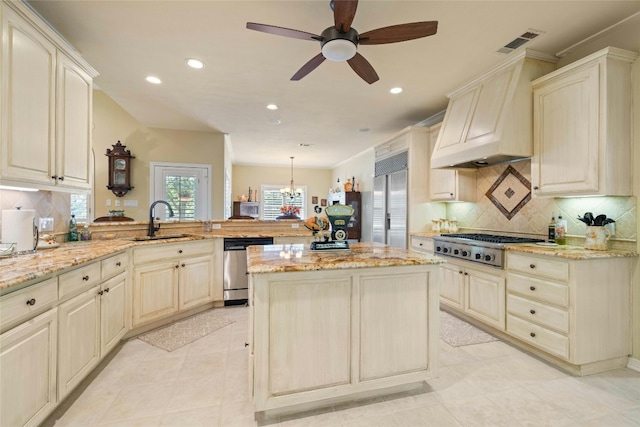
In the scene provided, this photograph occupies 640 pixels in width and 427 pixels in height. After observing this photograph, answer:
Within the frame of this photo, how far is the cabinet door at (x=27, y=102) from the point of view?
1722 mm

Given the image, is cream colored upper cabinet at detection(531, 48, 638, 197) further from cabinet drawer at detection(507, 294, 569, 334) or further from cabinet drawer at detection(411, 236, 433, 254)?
cabinet drawer at detection(411, 236, 433, 254)

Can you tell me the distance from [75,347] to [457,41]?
3645mm

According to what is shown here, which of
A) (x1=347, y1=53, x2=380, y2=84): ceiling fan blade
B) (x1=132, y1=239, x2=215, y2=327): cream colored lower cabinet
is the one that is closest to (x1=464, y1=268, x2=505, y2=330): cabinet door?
(x1=347, y1=53, x2=380, y2=84): ceiling fan blade

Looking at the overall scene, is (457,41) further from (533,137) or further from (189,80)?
(189,80)

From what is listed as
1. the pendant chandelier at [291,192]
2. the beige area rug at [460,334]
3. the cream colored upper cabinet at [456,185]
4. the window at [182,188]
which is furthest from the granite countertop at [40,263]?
the pendant chandelier at [291,192]

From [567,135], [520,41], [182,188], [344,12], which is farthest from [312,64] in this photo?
[182,188]

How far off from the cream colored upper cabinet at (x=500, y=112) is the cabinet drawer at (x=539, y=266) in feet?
3.21

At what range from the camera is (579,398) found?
1886 millimetres

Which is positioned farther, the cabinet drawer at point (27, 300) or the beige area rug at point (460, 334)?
the beige area rug at point (460, 334)

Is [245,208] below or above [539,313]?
above

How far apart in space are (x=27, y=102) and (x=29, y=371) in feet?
5.41

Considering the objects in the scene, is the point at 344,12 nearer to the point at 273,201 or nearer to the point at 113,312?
the point at 113,312

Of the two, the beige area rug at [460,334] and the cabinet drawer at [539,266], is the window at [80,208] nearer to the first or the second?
the beige area rug at [460,334]

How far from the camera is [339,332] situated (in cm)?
175
